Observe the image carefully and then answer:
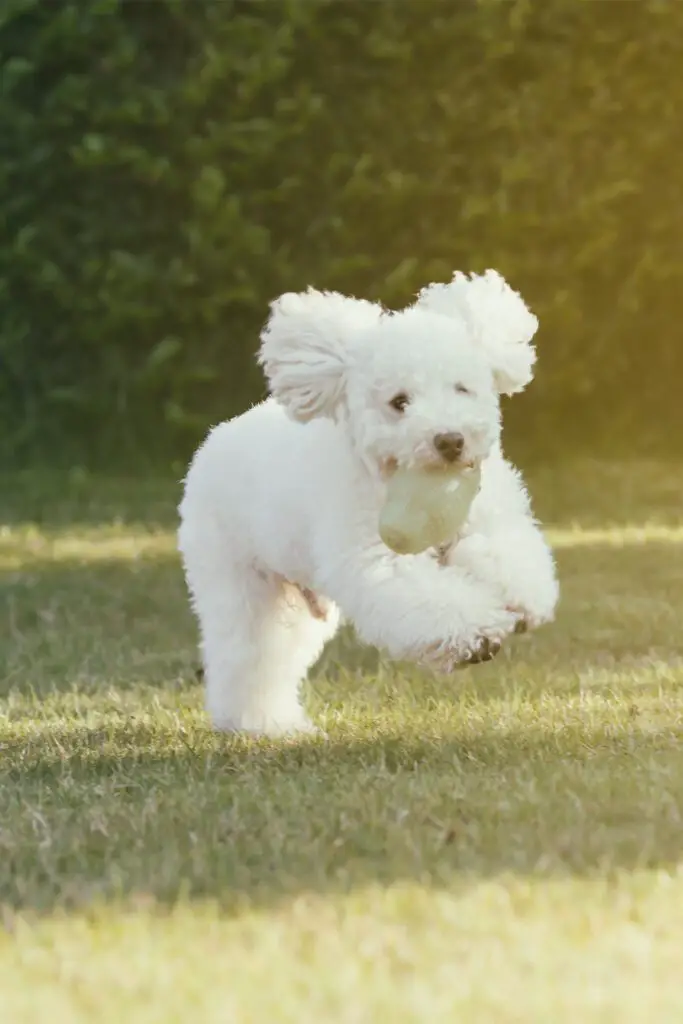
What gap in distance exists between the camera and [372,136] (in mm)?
9672

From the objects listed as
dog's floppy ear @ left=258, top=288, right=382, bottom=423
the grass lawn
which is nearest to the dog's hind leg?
the grass lawn

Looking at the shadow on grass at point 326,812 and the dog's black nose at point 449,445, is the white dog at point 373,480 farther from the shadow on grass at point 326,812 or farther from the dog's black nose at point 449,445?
the shadow on grass at point 326,812

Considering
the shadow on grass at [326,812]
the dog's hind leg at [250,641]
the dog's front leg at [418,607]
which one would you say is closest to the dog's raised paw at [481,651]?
the dog's front leg at [418,607]

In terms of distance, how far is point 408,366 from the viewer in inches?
130

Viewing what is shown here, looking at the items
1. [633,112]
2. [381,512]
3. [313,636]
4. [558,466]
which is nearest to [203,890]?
[381,512]

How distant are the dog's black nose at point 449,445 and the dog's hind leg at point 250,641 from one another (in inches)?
38.0

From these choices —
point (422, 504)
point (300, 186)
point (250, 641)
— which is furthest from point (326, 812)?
point (300, 186)

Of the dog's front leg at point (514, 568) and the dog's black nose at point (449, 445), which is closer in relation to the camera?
the dog's black nose at point (449, 445)

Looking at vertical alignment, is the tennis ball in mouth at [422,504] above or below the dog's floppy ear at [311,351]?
below

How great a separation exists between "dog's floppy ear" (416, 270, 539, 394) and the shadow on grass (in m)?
0.76

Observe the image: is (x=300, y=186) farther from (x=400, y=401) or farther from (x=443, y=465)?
(x=443, y=465)

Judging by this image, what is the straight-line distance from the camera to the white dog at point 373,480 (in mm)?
3254

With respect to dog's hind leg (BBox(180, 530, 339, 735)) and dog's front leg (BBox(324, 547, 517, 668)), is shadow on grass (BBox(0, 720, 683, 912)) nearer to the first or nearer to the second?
dog's hind leg (BBox(180, 530, 339, 735))

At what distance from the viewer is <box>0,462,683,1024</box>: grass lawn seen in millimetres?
2244
